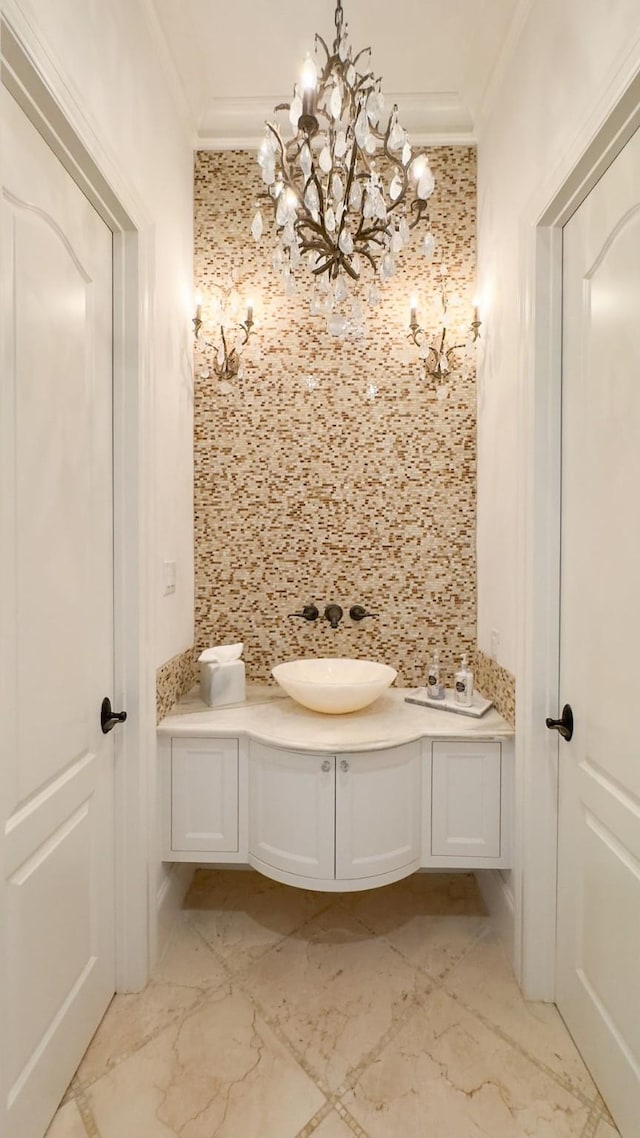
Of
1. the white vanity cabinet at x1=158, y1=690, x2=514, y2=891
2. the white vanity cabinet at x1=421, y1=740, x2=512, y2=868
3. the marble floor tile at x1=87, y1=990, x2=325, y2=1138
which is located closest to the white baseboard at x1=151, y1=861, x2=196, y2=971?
the white vanity cabinet at x1=158, y1=690, x2=514, y2=891

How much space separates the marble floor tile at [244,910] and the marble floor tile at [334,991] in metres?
0.06

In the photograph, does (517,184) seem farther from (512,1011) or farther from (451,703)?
(512,1011)

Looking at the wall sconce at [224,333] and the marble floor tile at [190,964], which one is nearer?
the marble floor tile at [190,964]

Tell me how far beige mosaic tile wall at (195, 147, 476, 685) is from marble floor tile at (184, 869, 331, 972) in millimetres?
948

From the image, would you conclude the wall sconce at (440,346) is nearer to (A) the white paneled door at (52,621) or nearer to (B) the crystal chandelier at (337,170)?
(B) the crystal chandelier at (337,170)

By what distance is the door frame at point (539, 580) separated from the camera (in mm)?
1726

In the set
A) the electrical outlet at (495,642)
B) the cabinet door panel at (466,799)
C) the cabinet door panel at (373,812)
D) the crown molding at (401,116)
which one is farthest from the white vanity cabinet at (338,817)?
the crown molding at (401,116)

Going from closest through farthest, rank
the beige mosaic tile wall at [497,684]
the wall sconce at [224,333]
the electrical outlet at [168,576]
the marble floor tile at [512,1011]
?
the marble floor tile at [512,1011] < the beige mosaic tile wall at [497,684] < the electrical outlet at [168,576] < the wall sconce at [224,333]

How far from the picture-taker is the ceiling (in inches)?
74.9

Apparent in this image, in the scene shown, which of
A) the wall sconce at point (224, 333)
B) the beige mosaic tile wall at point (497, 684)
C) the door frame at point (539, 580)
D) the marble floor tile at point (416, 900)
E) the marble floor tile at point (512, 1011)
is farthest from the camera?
the wall sconce at point (224, 333)

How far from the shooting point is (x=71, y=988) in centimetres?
151

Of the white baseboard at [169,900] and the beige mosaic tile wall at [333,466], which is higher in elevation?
the beige mosaic tile wall at [333,466]

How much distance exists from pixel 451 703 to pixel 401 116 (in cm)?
232

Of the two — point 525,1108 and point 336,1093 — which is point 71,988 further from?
point 525,1108
